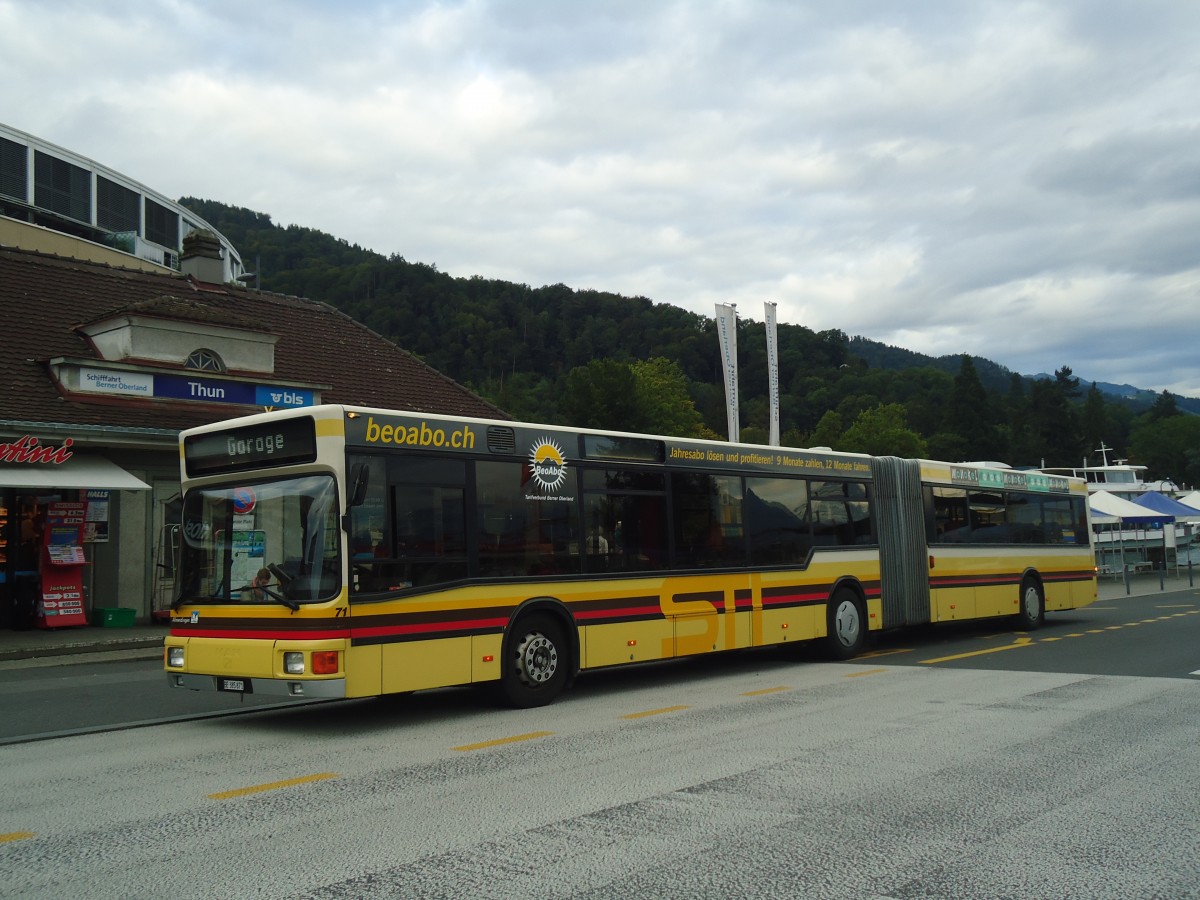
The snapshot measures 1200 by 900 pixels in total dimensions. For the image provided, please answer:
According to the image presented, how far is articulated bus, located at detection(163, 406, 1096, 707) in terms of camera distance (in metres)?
9.02

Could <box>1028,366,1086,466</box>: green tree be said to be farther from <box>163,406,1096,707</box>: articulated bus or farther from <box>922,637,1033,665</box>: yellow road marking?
<box>163,406,1096,707</box>: articulated bus

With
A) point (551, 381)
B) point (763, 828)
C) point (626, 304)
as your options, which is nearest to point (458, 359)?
point (551, 381)

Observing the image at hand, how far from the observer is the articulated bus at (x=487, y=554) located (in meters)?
9.02

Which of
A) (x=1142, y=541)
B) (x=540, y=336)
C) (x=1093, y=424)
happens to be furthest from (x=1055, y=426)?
(x=1142, y=541)

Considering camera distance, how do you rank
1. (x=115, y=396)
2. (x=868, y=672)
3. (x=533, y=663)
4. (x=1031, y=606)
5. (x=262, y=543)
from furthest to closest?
(x=115, y=396) → (x=1031, y=606) → (x=868, y=672) → (x=533, y=663) → (x=262, y=543)

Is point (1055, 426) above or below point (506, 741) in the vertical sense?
above

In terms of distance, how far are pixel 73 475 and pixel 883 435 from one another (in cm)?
10192

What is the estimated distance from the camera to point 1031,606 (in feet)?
63.4

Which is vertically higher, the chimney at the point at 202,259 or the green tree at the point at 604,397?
the green tree at the point at 604,397

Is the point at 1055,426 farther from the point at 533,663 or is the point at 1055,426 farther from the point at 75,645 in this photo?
the point at 533,663

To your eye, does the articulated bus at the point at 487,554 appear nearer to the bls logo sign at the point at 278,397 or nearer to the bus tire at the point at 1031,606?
the bus tire at the point at 1031,606

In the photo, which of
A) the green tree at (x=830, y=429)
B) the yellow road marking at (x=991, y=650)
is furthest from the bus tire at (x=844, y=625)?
the green tree at (x=830, y=429)

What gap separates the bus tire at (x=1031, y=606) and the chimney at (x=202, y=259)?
21.2m

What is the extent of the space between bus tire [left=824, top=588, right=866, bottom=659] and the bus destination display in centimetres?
820
